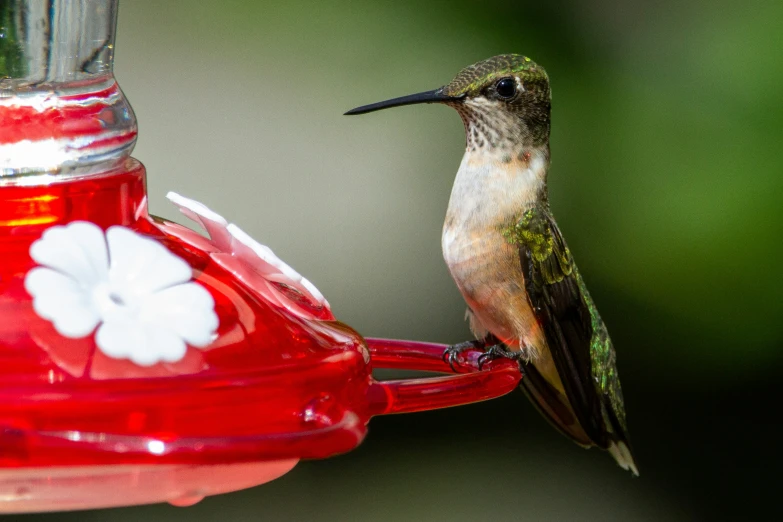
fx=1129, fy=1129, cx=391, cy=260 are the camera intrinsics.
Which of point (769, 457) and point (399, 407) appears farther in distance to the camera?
point (769, 457)

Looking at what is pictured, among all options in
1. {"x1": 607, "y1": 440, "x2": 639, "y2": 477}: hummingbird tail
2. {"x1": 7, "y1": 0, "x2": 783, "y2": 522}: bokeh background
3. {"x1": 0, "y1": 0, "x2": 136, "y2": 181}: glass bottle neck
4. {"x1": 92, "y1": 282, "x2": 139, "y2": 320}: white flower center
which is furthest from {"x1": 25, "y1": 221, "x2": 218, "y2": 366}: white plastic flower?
{"x1": 7, "y1": 0, "x2": 783, "y2": 522}: bokeh background

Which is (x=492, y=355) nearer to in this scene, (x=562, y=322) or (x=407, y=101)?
(x=407, y=101)

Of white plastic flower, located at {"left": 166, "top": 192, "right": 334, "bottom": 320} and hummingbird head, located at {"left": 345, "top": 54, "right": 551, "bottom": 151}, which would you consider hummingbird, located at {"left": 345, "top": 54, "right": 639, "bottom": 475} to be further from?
white plastic flower, located at {"left": 166, "top": 192, "right": 334, "bottom": 320}

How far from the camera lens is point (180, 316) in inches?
64.8

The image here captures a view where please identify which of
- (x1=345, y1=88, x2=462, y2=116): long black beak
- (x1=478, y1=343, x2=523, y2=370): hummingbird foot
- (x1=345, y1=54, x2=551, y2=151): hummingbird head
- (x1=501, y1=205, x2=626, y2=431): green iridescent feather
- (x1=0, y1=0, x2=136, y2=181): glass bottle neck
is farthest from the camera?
(x1=501, y1=205, x2=626, y2=431): green iridescent feather

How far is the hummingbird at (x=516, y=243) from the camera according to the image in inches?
127

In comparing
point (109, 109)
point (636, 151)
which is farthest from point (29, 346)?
point (636, 151)

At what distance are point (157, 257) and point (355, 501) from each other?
177 inches

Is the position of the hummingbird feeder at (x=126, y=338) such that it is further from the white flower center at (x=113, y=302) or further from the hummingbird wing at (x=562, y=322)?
the hummingbird wing at (x=562, y=322)

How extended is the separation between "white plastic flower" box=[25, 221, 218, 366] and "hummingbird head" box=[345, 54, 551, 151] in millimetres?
1472

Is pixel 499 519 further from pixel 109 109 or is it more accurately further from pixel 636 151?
pixel 109 109

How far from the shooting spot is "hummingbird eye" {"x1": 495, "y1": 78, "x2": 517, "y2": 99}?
3.23 meters

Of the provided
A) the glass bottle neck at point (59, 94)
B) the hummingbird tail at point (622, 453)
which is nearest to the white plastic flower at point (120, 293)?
the glass bottle neck at point (59, 94)

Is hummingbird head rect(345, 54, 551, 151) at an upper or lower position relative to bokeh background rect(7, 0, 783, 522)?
upper
